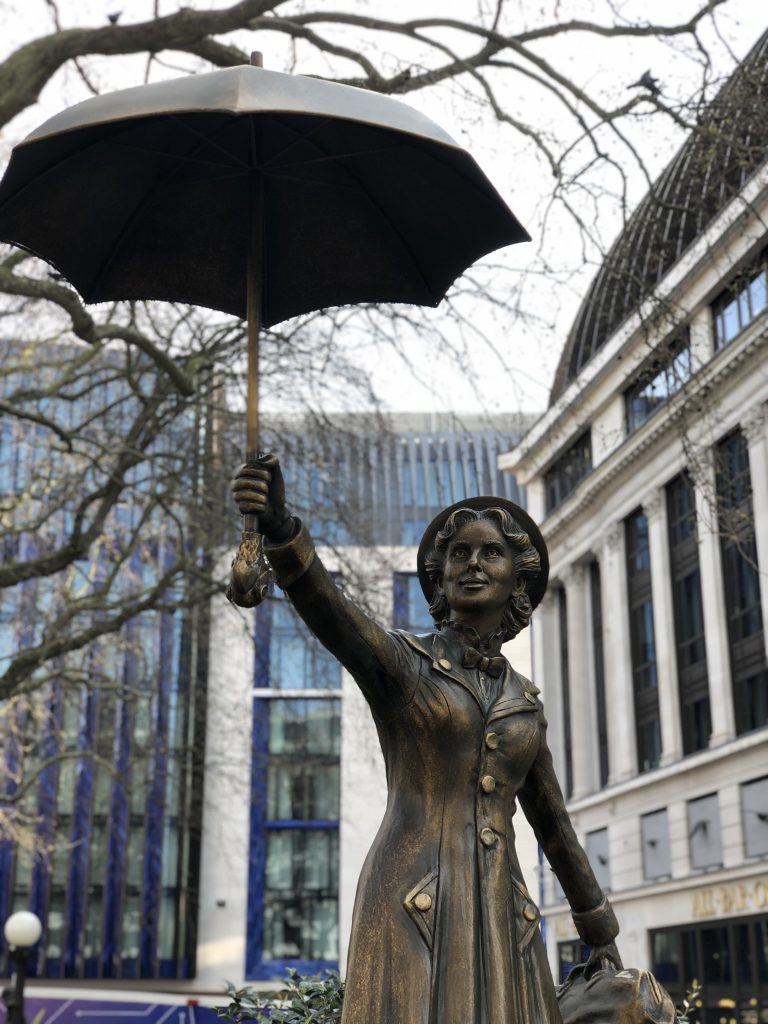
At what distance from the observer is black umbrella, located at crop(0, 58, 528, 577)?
11.9 feet

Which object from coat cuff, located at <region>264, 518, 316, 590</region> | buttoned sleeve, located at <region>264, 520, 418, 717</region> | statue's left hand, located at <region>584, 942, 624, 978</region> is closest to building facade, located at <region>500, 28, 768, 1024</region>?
statue's left hand, located at <region>584, 942, 624, 978</region>

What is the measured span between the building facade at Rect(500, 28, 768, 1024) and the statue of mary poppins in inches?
761

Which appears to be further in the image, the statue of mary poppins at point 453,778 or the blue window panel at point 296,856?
the blue window panel at point 296,856

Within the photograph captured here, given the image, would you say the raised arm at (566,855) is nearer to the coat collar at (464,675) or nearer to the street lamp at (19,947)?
the coat collar at (464,675)

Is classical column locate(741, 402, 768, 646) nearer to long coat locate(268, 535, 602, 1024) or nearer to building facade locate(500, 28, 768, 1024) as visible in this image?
building facade locate(500, 28, 768, 1024)

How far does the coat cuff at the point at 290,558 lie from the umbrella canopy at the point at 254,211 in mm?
836

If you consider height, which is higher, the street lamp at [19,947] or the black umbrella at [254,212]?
the black umbrella at [254,212]

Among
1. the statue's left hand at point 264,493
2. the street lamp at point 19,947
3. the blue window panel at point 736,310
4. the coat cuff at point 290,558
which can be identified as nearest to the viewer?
the statue's left hand at point 264,493

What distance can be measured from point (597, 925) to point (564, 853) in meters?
0.22

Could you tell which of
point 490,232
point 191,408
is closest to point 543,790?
point 490,232

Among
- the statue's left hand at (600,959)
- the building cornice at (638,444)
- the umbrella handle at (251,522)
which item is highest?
the building cornice at (638,444)

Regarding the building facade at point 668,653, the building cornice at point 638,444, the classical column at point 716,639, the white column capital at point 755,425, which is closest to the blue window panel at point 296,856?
the building facade at point 668,653

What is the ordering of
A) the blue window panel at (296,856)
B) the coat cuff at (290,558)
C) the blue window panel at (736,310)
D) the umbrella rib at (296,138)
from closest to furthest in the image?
the coat cuff at (290,558), the umbrella rib at (296,138), the blue window panel at (736,310), the blue window panel at (296,856)

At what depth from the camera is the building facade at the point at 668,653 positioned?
30.6m
